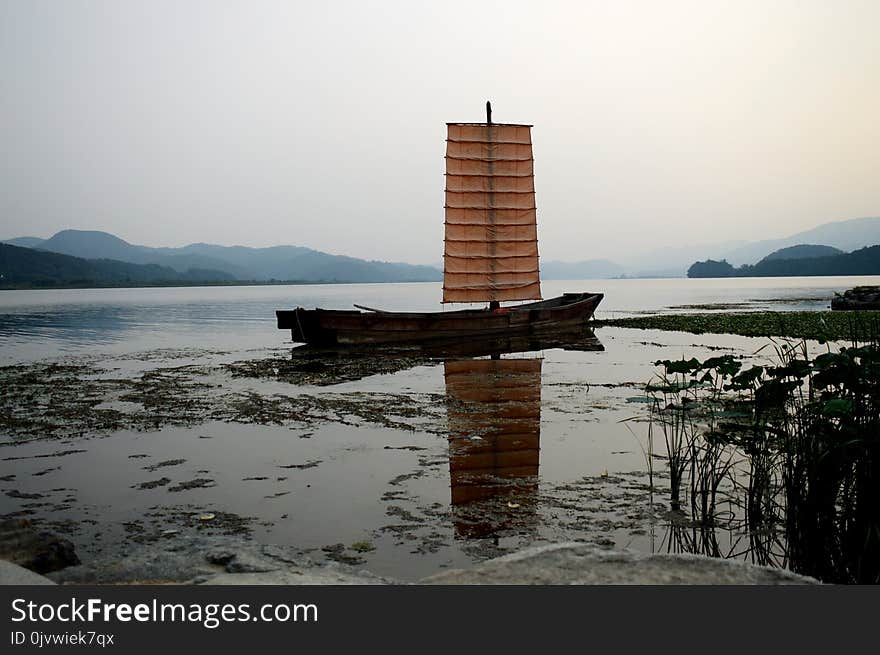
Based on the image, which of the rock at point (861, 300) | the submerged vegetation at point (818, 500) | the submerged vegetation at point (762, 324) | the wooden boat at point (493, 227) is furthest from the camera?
the rock at point (861, 300)

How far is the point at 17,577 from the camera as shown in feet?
10.6

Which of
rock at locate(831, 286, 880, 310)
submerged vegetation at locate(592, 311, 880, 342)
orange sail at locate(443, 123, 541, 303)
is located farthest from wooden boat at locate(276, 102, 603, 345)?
rock at locate(831, 286, 880, 310)

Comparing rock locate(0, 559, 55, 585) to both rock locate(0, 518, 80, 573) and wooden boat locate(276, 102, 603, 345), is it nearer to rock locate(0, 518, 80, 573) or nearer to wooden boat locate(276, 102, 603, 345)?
rock locate(0, 518, 80, 573)

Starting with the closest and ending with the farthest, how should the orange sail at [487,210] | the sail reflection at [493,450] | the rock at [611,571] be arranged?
the rock at [611,571] → the sail reflection at [493,450] → the orange sail at [487,210]

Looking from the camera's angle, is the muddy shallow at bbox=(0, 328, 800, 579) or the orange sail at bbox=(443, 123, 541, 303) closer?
the muddy shallow at bbox=(0, 328, 800, 579)

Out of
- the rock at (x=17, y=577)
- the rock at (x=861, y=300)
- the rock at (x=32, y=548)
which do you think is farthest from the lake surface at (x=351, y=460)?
the rock at (x=861, y=300)

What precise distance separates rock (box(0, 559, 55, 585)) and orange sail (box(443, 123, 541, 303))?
2231 centimetres

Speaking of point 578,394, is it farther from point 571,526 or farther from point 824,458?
point 824,458

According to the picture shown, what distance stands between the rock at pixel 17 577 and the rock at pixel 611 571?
1.85m

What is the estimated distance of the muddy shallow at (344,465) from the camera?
17.5 feet

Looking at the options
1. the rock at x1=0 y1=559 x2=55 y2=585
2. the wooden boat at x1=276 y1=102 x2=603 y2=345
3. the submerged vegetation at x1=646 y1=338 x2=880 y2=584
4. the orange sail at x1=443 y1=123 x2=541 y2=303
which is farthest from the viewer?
the orange sail at x1=443 y1=123 x2=541 y2=303

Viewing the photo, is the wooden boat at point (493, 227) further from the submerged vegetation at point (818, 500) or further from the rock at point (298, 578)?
the rock at point (298, 578)

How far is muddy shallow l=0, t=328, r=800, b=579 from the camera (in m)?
A: 5.32
